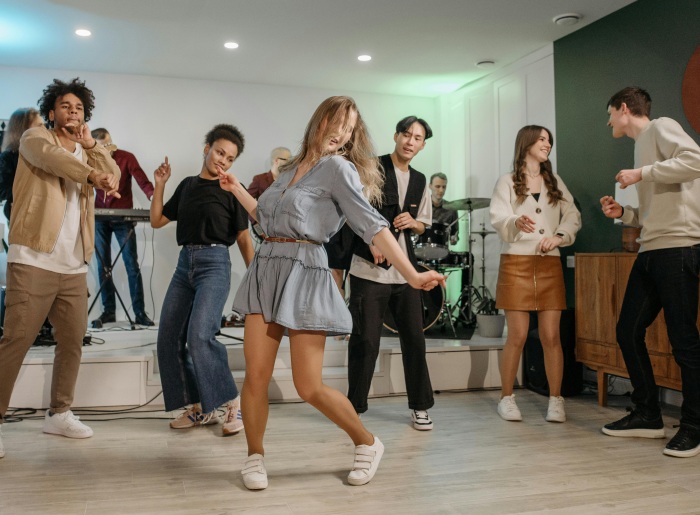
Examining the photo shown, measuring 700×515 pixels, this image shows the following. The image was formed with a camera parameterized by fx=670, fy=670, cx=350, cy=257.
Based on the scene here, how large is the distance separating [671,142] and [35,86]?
5.83m

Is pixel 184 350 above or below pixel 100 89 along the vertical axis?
below

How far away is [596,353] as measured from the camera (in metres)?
4.14

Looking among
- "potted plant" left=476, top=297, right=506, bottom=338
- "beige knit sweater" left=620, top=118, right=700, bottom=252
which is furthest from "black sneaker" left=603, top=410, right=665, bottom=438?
"potted plant" left=476, top=297, right=506, bottom=338

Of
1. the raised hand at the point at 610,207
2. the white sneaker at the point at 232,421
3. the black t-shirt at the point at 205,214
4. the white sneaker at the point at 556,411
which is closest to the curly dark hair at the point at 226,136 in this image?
the black t-shirt at the point at 205,214

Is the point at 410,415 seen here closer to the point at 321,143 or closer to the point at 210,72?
the point at 321,143

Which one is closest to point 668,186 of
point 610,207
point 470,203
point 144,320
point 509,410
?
point 610,207

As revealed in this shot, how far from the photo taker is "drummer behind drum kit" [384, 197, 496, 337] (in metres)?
5.25

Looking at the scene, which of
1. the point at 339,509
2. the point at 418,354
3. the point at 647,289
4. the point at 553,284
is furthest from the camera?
the point at 553,284

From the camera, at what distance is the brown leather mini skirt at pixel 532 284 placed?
3656 millimetres

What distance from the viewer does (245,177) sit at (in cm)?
715

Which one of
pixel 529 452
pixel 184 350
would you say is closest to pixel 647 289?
pixel 529 452

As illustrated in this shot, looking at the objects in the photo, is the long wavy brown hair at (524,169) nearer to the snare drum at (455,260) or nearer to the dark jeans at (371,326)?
the dark jeans at (371,326)

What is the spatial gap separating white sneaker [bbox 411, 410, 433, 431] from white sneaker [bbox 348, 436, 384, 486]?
95cm

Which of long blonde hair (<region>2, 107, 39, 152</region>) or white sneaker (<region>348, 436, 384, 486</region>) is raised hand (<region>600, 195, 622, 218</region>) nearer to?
white sneaker (<region>348, 436, 384, 486</region>)
